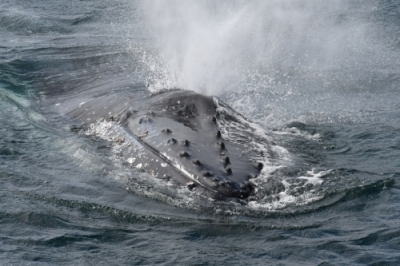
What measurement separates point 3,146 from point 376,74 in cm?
1077

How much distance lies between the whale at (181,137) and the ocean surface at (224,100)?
0.28 m

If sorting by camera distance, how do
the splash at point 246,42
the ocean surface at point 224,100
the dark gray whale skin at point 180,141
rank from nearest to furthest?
the ocean surface at point 224,100 → the dark gray whale skin at point 180,141 → the splash at point 246,42

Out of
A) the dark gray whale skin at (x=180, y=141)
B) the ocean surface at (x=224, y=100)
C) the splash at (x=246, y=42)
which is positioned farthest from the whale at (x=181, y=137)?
the splash at (x=246, y=42)

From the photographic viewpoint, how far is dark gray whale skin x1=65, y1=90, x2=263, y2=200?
12.5 metres

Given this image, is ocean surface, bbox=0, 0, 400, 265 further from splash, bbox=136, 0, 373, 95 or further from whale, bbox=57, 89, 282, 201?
whale, bbox=57, 89, 282, 201

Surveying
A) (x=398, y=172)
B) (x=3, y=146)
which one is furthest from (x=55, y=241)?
(x=398, y=172)

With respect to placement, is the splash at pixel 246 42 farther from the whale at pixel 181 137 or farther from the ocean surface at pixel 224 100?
the whale at pixel 181 137

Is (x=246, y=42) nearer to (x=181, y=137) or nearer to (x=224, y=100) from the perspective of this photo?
(x=224, y=100)

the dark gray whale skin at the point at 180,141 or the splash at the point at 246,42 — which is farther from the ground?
the splash at the point at 246,42

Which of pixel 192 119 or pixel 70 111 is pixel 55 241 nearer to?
pixel 192 119

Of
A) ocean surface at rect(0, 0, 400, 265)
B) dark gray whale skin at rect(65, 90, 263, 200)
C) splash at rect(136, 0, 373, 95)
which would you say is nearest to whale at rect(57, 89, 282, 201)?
dark gray whale skin at rect(65, 90, 263, 200)

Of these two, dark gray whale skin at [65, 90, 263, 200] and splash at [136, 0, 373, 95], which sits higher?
splash at [136, 0, 373, 95]

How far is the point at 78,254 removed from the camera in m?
10.8

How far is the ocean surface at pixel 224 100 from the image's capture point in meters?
11.1
